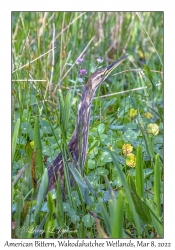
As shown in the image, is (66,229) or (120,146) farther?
(120,146)

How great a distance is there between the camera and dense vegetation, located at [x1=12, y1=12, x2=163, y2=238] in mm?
2168

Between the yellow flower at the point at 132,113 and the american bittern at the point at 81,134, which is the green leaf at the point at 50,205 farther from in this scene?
the yellow flower at the point at 132,113

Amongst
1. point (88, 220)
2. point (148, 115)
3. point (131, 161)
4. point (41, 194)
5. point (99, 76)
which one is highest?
point (99, 76)

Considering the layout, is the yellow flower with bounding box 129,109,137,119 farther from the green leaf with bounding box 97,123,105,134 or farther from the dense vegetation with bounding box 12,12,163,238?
the green leaf with bounding box 97,123,105,134

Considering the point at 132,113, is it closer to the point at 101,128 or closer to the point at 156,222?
the point at 101,128

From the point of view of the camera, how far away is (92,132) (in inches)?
123

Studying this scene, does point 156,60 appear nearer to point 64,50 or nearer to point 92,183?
point 64,50

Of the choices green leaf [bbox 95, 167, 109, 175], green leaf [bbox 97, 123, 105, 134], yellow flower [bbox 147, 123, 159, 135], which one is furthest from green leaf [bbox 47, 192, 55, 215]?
yellow flower [bbox 147, 123, 159, 135]

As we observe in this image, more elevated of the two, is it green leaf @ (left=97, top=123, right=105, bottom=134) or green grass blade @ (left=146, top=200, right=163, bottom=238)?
green leaf @ (left=97, top=123, right=105, bottom=134)

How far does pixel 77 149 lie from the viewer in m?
2.58

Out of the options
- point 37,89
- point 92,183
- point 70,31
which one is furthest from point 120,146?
point 70,31

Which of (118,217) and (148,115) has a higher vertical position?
(148,115)

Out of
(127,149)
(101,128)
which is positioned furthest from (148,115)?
(127,149)
